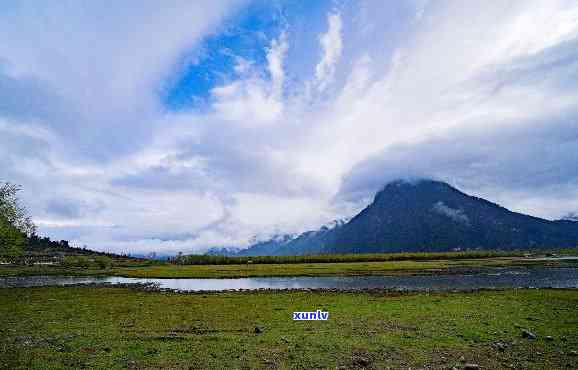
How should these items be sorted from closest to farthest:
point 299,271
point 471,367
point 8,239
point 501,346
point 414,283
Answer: point 471,367, point 501,346, point 414,283, point 8,239, point 299,271

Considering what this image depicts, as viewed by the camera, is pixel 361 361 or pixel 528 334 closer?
pixel 361 361

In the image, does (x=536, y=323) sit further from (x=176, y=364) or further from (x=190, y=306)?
(x=190, y=306)

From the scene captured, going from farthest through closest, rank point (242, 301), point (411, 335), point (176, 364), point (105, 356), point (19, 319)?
point (242, 301)
point (19, 319)
point (411, 335)
point (105, 356)
point (176, 364)

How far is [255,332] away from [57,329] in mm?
13714

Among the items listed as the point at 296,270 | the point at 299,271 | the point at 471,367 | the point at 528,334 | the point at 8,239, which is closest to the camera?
the point at 471,367

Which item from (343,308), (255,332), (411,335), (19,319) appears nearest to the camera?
(411,335)

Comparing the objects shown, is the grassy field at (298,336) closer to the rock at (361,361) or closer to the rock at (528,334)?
the rock at (361,361)

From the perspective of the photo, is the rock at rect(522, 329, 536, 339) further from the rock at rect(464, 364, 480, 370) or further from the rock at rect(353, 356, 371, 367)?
the rock at rect(353, 356, 371, 367)

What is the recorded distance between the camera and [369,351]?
17359mm

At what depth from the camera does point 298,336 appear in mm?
20906

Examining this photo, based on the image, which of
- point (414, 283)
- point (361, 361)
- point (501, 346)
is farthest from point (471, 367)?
point (414, 283)

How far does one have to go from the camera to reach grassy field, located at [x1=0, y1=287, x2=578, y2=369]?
15.9 metres

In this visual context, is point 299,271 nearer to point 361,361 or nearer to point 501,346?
point 501,346

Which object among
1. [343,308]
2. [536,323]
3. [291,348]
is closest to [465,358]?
[291,348]
